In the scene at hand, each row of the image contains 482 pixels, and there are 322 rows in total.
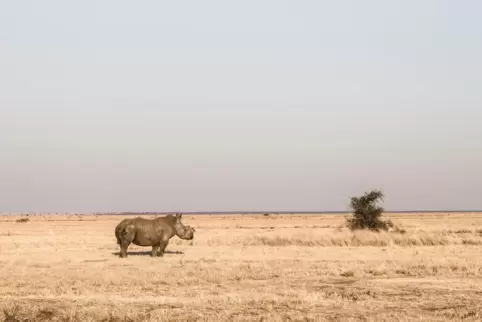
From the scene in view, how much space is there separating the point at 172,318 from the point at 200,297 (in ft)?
7.85

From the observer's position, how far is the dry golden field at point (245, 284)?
13.8 metres

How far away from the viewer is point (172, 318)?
13336 millimetres

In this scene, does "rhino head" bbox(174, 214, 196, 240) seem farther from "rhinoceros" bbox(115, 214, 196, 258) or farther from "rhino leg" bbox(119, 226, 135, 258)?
"rhino leg" bbox(119, 226, 135, 258)

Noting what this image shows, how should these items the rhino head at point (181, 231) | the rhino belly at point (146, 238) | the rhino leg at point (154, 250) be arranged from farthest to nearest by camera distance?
1. the rhino head at point (181, 231)
2. the rhino leg at point (154, 250)
3. the rhino belly at point (146, 238)

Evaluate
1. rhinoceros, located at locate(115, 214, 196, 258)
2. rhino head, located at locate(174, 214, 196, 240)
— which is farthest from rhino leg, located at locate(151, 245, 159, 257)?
rhino head, located at locate(174, 214, 196, 240)

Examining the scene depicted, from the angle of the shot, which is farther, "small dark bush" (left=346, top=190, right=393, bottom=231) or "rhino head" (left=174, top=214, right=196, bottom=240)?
"small dark bush" (left=346, top=190, right=393, bottom=231)

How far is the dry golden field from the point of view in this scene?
13805 mm

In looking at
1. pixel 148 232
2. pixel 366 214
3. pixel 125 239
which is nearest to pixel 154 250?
pixel 148 232

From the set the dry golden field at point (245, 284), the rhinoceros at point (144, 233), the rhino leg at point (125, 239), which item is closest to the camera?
the dry golden field at point (245, 284)

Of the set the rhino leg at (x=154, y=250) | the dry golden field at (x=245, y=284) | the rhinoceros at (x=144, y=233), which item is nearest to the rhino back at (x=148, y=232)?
the rhinoceros at (x=144, y=233)

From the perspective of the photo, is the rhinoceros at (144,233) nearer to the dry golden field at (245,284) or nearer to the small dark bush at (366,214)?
the dry golden field at (245,284)

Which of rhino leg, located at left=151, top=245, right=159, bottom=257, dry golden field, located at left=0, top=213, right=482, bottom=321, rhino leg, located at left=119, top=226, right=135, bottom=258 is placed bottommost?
dry golden field, located at left=0, top=213, right=482, bottom=321

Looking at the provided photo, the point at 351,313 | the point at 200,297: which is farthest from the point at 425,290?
the point at 200,297

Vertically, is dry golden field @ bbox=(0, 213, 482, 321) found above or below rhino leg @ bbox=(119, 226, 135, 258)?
below
